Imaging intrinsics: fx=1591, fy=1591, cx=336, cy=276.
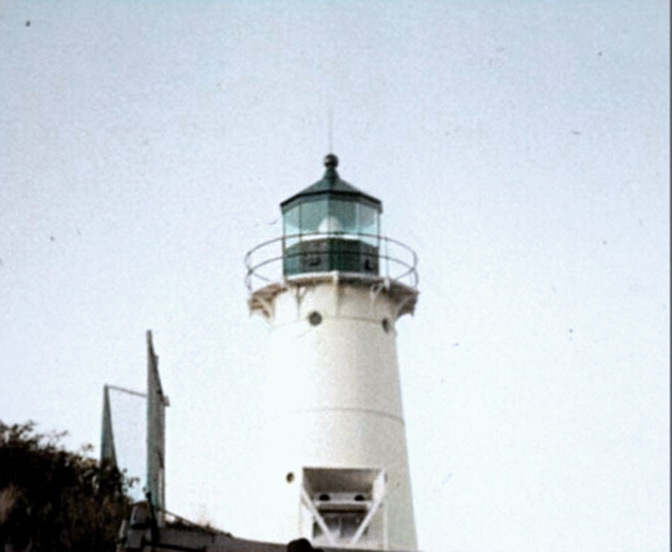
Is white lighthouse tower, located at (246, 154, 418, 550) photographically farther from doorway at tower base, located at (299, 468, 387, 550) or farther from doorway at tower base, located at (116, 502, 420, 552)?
doorway at tower base, located at (116, 502, 420, 552)

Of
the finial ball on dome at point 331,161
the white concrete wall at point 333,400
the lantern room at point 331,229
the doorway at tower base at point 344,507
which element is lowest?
the doorway at tower base at point 344,507

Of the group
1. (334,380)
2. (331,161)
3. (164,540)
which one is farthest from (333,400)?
(164,540)

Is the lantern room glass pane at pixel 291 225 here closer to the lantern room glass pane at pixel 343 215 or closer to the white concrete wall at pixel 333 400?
the lantern room glass pane at pixel 343 215

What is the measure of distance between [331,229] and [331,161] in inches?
72.1

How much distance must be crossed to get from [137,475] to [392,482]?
12.0 m

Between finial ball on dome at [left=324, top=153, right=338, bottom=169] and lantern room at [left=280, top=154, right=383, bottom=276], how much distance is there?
0.67 m

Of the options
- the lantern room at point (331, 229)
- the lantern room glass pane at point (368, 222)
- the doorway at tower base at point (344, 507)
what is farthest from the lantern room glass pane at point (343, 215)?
the doorway at tower base at point (344, 507)

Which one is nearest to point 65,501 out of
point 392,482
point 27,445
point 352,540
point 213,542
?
point 27,445

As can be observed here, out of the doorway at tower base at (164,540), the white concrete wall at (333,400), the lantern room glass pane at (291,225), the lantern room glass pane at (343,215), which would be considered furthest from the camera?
the lantern room glass pane at (291,225)

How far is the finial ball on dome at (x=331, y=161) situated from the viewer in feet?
104

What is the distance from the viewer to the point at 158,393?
53.9 feet

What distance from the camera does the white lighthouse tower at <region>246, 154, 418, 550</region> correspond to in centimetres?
2858

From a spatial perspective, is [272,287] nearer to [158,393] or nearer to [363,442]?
[363,442]

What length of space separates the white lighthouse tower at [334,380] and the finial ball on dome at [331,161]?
0.03 m
